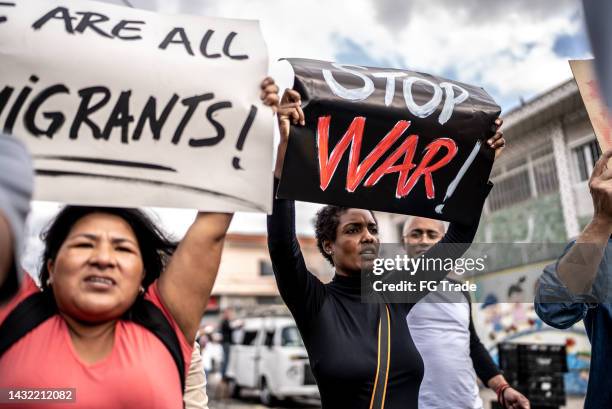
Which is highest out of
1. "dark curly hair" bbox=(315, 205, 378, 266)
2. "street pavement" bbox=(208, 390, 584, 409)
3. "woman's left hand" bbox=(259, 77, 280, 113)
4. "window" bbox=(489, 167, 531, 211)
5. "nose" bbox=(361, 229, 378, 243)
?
"window" bbox=(489, 167, 531, 211)

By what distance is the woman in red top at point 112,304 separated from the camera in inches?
58.2

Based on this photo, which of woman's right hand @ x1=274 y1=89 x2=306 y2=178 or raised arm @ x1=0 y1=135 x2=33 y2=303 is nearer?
raised arm @ x1=0 y1=135 x2=33 y2=303

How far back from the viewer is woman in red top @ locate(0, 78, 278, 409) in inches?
58.2

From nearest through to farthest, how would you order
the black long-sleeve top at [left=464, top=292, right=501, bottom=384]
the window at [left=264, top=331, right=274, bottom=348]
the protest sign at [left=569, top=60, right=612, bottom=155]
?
the protest sign at [left=569, top=60, right=612, bottom=155]
the black long-sleeve top at [left=464, top=292, right=501, bottom=384]
the window at [left=264, top=331, right=274, bottom=348]

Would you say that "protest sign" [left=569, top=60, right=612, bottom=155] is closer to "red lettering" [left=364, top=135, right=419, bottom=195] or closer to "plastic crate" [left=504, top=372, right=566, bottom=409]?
"red lettering" [left=364, top=135, right=419, bottom=195]

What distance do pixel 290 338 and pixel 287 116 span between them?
31.5ft

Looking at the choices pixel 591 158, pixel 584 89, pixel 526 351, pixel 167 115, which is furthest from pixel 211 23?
pixel 591 158

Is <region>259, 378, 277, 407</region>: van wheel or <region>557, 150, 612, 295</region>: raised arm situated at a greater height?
<region>557, 150, 612, 295</region>: raised arm

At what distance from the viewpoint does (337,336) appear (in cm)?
219

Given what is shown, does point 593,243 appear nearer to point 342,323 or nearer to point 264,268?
point 342,323

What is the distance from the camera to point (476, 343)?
341 centimetres

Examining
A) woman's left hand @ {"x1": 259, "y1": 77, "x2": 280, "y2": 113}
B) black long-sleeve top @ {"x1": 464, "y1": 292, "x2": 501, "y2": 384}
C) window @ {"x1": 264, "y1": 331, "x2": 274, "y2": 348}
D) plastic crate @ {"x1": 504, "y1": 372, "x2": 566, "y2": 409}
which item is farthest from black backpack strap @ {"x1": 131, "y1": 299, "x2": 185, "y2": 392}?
window @ {"x1": 264, "y1": 331, "x2": 274, "y2": 348}

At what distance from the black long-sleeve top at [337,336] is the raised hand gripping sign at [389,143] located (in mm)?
205

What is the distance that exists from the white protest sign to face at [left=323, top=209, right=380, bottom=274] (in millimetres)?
752
